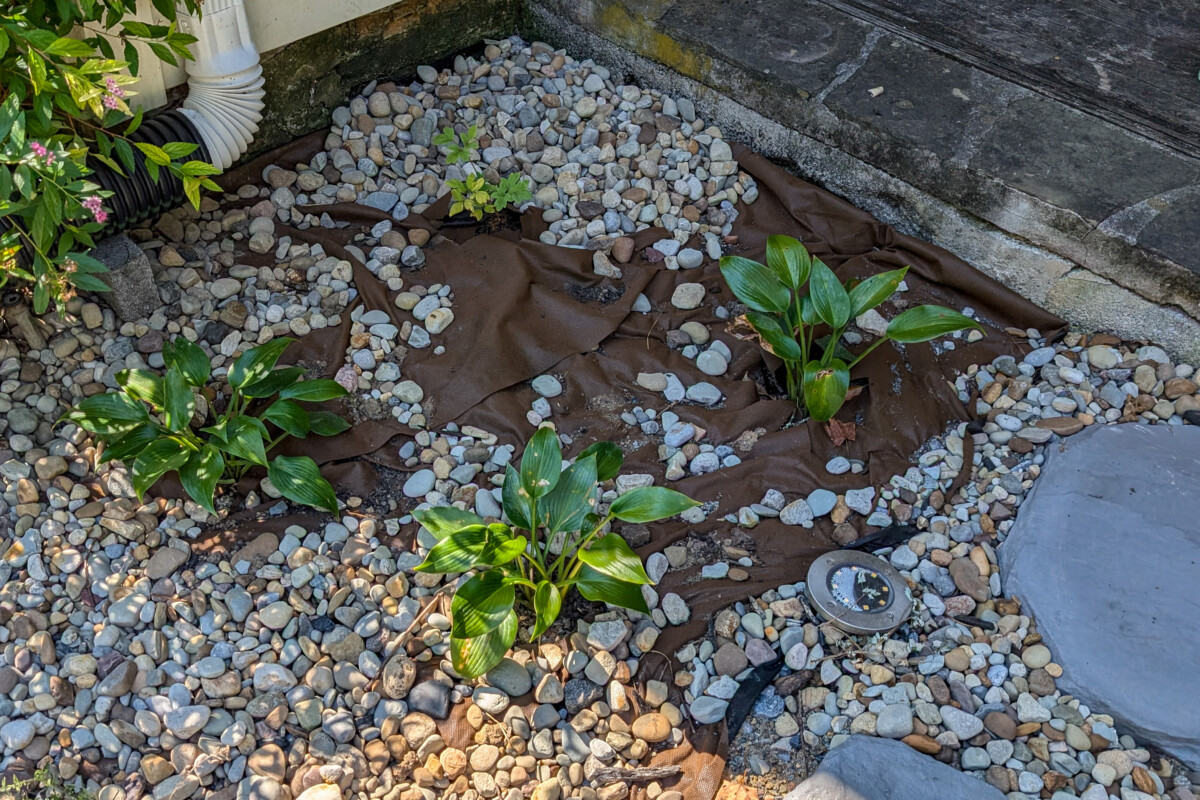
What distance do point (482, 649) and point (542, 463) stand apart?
1.23 ft

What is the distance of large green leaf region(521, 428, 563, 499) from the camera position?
1.90 m

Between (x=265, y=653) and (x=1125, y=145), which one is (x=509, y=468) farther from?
(x=1125, y=145)

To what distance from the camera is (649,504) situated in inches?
73.0

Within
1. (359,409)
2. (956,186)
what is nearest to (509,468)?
(359,409)

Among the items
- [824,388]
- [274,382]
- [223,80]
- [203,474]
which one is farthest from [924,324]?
[223,80]

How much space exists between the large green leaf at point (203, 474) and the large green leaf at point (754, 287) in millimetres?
1187

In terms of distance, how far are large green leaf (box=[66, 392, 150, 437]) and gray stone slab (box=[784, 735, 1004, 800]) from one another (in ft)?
4.94

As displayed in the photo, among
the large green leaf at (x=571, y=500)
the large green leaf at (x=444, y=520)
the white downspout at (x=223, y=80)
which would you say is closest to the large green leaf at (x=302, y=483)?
the large green leaf at (x=444, y=520)

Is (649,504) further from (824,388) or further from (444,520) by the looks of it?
(824,388)

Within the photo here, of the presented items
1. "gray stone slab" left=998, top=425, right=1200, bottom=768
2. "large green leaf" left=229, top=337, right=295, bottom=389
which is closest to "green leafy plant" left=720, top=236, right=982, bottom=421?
"gray stone slab" left=998, top=425, right=1200, bottom=768

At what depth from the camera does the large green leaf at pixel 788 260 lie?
223cm

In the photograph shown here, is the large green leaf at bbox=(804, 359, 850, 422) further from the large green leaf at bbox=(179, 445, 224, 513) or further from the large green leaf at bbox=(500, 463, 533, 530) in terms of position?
the large green leaf at bbox=(179, 445, 224, 513)

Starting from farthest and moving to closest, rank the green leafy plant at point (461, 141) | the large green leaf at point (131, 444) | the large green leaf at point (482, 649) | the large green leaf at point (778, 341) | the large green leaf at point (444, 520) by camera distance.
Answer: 1. the green leafy plant at point (461, 141)
2. the large green leaf at point (778, 341)
3. the large green leaf at point (131, 444)
4. the large green leaf at point (444, 520)
5. the large green leaf at point (482, 649)

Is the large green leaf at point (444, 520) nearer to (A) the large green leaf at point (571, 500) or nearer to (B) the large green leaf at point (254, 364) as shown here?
(A) the large green leaf at point (571, 500)
